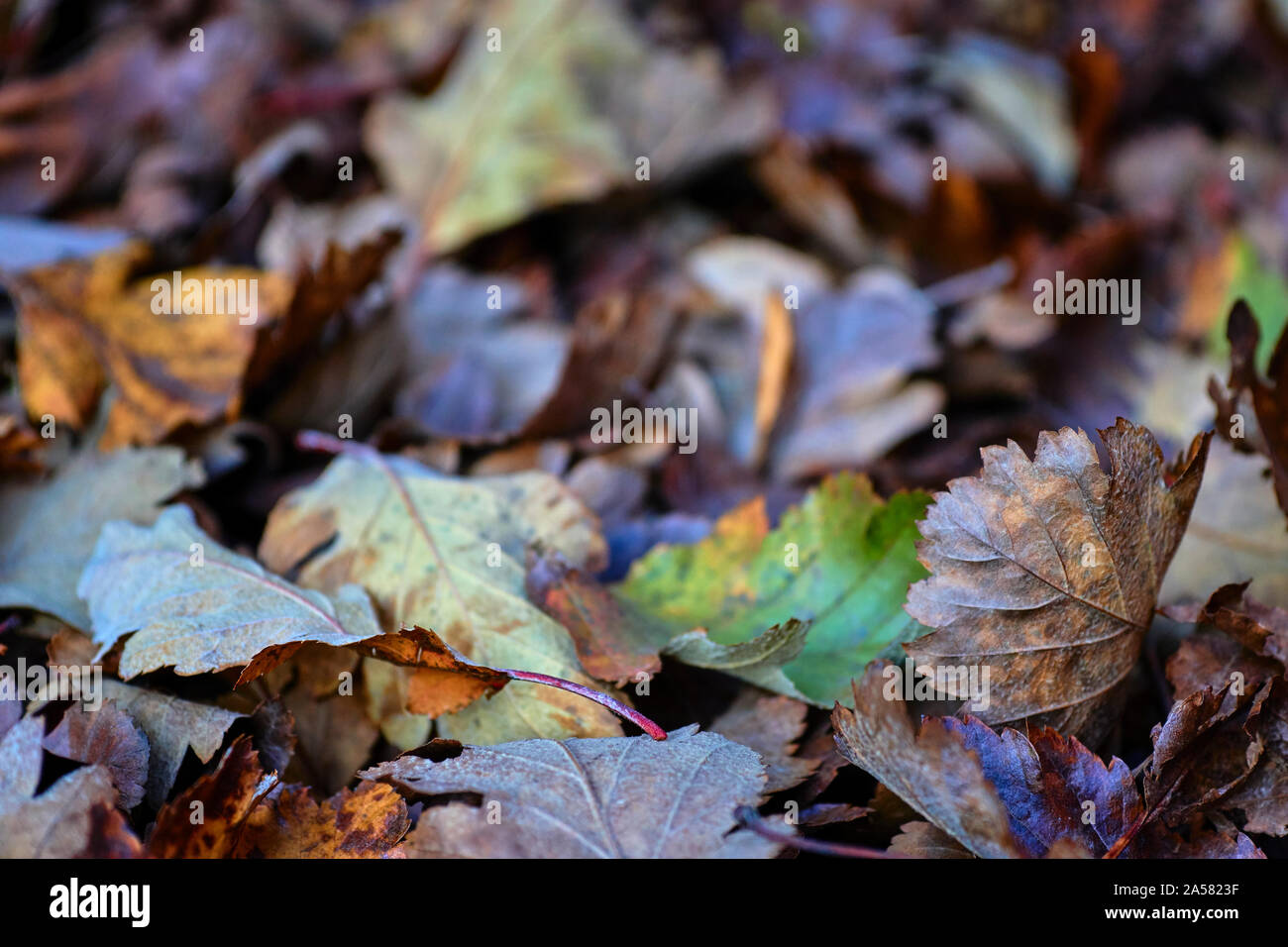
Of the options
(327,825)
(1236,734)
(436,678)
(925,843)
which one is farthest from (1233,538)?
(327,825)

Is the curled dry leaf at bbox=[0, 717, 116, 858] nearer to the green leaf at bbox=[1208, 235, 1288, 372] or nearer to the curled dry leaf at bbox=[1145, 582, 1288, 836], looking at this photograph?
the curled dry leaf at bbox=[1145, 582, 1288, 836]

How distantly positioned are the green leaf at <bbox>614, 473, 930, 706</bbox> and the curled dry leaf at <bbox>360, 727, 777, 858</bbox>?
7.1 inches

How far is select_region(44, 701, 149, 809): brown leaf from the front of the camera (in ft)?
3.19

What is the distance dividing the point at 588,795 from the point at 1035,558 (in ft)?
1.65

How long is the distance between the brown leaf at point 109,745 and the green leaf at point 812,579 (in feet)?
1.80

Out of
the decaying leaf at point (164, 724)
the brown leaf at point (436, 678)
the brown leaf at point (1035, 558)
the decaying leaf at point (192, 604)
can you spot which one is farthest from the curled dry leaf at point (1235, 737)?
the decaying leaf at point (164, 724)

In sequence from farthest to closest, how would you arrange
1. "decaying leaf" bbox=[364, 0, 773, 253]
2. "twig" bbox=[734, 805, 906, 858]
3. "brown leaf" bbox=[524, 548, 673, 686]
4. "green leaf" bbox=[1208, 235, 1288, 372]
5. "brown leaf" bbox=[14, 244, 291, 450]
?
"decaying leaf" bbox=[364, 0, 773, 253], "green leaf" bbox=[1208, 235, 1288, 372], "brown leaf" bbox=[14, 244, 291, 450], "brown leaf" bbox=[524, 548, 673, 686], "twig" bbox=[734, 805, 906, 858]

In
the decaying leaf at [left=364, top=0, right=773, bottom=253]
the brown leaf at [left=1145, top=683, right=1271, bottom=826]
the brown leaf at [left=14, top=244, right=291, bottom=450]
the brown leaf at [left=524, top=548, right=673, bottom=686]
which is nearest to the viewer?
the brown leaf at [left=1145, top=683, right=1271, bottom=826]

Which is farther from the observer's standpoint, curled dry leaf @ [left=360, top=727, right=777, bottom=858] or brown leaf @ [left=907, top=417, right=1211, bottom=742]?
brown leaf @ [left=907, top=417, right=1211, bottom=742]

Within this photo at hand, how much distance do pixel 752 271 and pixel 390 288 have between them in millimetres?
676

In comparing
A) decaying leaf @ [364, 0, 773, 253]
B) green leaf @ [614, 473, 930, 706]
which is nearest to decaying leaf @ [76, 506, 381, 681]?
green leaf @ [614, 473, 930, 706]

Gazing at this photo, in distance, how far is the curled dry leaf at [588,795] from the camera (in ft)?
2.92

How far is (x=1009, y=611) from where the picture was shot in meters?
1.01
